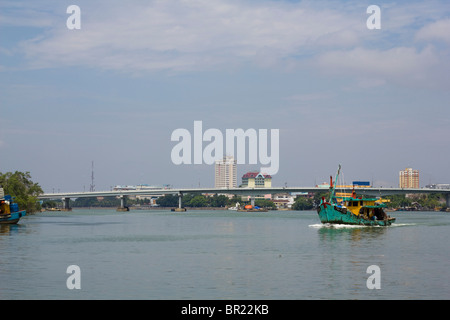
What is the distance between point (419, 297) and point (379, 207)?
6664cm

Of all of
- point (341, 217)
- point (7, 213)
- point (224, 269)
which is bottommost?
point (224, 269)

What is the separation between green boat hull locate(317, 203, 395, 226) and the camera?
9594 cm

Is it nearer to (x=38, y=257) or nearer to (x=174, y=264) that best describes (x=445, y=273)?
(x=174, y=264)

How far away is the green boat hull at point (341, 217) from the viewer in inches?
3777

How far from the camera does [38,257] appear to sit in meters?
52.6

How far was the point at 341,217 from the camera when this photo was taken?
96562 millimetres

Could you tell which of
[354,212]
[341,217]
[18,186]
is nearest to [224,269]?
[341,217]

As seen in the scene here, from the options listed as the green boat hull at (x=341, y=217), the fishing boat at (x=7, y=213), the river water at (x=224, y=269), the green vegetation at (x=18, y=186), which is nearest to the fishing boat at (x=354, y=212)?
the green boat hull at (x=341, y=217)

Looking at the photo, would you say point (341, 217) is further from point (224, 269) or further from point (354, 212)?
point (224, 269)

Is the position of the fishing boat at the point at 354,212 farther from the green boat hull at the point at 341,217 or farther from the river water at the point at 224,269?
the river water at the point at 224,269

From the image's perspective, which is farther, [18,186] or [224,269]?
[18,186]
